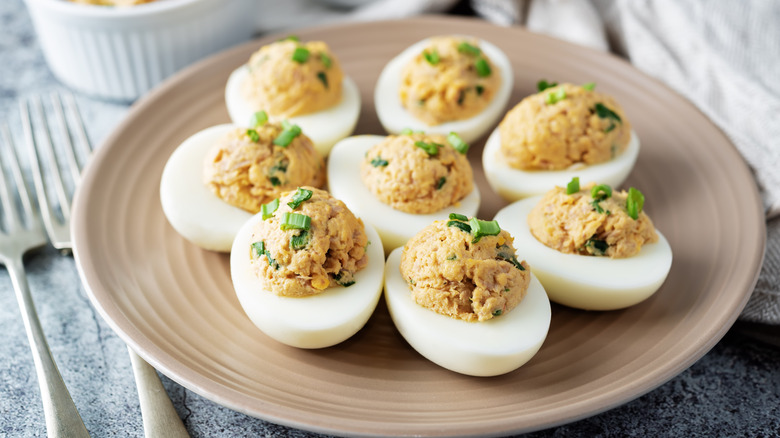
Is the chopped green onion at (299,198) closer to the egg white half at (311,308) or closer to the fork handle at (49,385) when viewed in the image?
the egg white half at (311,308)

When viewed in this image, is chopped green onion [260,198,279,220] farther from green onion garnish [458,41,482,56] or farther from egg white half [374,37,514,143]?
green onion garnish [458,41,482,56]

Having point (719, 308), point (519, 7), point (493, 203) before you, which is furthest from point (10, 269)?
point (519, 7)

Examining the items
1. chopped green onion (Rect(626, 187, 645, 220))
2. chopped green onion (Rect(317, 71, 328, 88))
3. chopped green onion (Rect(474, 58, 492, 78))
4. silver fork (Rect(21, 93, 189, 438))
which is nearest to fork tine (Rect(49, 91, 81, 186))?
silver fork (Rect(21, 93, 189, 438))

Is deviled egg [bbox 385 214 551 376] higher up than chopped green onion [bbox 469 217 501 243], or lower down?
lower down

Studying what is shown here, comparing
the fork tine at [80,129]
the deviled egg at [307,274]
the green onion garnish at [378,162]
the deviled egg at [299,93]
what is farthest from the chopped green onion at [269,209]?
the fork tine at [80,129]

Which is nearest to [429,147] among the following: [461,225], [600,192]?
[461,225]

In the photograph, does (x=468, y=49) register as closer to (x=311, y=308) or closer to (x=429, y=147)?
(x=429, y=147)
